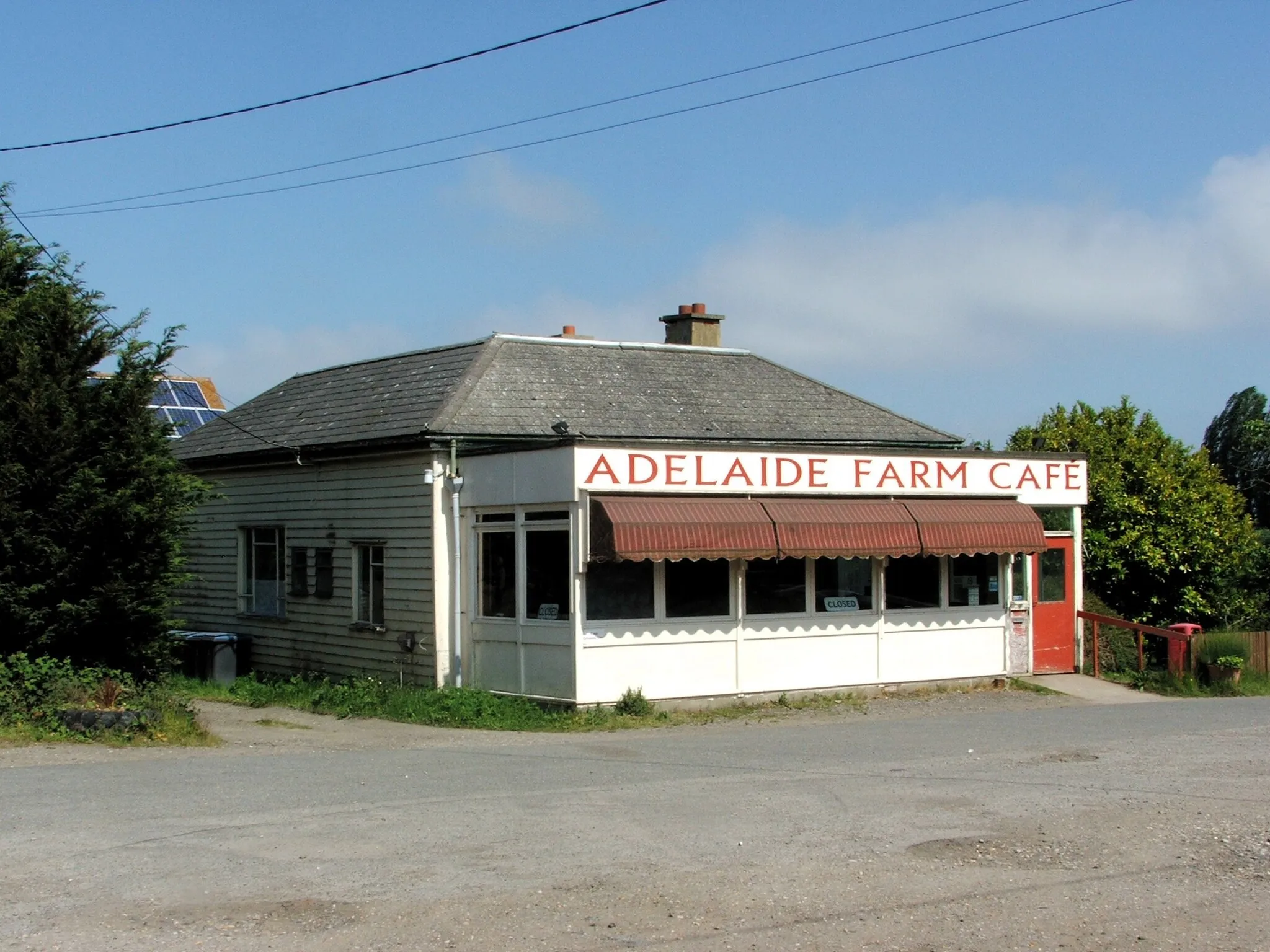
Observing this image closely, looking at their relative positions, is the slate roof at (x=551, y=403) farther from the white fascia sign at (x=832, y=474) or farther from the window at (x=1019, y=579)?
the window at (x=1019, y=579)

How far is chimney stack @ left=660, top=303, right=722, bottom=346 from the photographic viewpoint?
2581 centimetres

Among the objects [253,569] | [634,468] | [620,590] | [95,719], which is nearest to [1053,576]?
Answer: [620,590]

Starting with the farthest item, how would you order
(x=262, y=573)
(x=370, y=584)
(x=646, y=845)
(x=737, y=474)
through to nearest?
(x=262, y=573) < (x=370, y=584) < (x=737, y=474) < (x=646, y=845)

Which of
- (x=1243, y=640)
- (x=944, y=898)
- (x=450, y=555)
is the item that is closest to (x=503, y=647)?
(x=450, y=555)

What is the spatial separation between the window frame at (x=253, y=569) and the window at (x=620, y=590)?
6.91 metres

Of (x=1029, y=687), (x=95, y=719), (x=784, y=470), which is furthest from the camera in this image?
(x=1029, y=687)

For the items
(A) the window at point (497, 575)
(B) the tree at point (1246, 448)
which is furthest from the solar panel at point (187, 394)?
(B) the tree at point (1246, 448)

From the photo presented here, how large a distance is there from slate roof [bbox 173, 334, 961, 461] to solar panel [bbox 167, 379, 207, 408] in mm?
4316

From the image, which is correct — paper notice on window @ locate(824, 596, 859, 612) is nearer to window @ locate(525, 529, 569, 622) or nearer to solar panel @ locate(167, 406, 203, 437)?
window @ locate(525, 529, 569, 622)

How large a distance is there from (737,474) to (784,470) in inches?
30.4

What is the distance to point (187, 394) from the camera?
97.7 feet

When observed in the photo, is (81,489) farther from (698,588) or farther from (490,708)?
(698,588)

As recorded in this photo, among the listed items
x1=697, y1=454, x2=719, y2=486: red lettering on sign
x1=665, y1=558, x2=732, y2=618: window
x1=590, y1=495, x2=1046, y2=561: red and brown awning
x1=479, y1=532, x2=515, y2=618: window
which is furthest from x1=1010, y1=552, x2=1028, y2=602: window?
x1=479, y1=532, x2=515, y2=618: window

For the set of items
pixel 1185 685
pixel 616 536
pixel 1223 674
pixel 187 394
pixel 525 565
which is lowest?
pixel 1185 685
